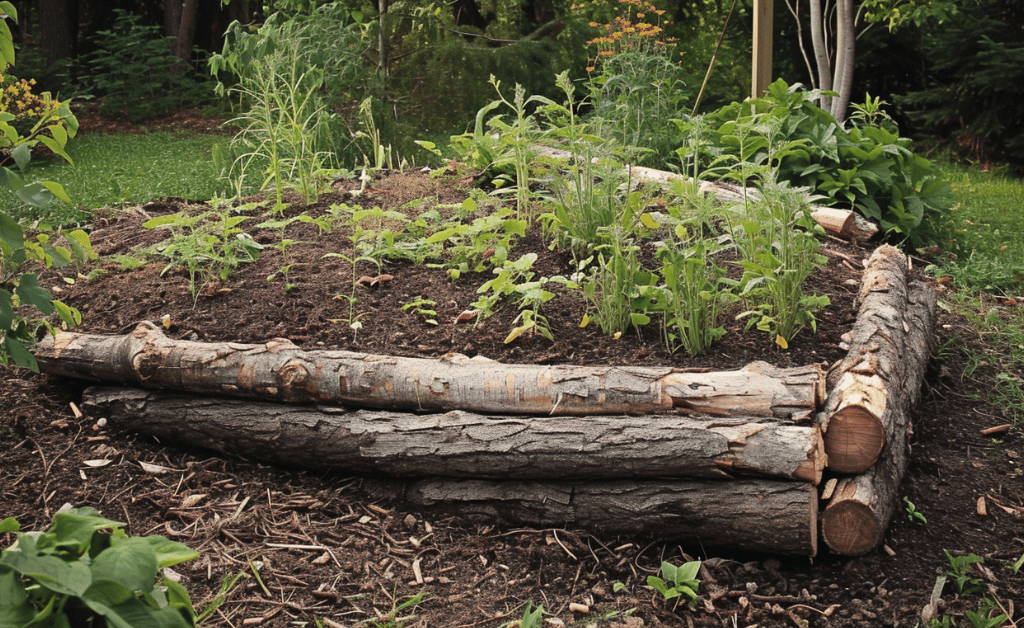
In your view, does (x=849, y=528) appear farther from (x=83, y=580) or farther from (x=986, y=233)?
(x=986, y=233)

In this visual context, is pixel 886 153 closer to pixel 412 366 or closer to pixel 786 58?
pixel 412 366

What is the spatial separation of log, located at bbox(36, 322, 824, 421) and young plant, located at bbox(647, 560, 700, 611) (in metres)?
0.51

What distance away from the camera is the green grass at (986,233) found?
4727mm

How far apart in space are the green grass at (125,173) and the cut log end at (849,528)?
4428 mm

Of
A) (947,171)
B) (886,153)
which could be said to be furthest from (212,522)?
(947,171)

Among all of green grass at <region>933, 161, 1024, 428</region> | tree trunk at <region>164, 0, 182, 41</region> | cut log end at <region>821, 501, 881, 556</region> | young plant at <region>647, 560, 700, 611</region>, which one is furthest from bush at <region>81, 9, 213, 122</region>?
cut log end at <region>821, 501, 881, 556</region>

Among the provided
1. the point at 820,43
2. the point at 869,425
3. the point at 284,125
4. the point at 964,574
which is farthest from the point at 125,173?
the point at 964,574

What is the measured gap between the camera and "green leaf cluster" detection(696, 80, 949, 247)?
512 cm

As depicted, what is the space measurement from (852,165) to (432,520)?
385cm

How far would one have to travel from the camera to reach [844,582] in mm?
2570

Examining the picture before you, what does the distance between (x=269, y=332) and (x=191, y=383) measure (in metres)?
0.42

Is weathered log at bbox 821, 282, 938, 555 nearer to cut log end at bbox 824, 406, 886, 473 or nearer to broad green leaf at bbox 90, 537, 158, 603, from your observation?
cut log end at bbox 824, 406, 886, 473

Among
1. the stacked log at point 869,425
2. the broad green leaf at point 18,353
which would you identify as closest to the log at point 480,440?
the stacked log at point 869,425

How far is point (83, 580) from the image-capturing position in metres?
1.45
